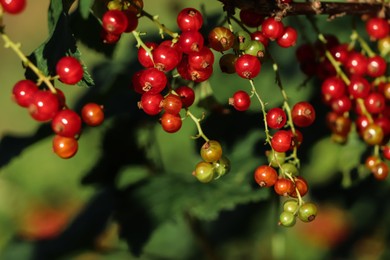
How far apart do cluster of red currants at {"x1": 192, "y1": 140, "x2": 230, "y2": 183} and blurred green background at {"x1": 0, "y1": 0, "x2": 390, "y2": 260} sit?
2.02ft

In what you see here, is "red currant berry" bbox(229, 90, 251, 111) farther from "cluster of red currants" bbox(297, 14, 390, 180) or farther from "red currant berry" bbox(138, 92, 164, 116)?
"cluster of red currants" bbox(297, 14, 390, 180)

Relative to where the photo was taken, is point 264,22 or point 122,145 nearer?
point 264,22

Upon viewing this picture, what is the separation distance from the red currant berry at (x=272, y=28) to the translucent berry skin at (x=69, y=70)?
73 cm

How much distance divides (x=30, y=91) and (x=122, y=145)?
5.67 ft

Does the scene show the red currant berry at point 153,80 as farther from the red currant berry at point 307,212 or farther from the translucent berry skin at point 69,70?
the red currant berry at point 307,212

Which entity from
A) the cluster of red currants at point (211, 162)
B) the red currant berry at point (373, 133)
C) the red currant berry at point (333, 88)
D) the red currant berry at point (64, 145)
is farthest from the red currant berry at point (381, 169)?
the red currant berry at point (64, 145)

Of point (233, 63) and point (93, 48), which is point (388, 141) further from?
point (93, 48)

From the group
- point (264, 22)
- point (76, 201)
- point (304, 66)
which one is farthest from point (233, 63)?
point (76, 201)

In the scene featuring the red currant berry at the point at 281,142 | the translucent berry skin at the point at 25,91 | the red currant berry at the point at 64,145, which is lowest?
the red currant berry at the point at 281,142

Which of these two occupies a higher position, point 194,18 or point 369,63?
point 194,18

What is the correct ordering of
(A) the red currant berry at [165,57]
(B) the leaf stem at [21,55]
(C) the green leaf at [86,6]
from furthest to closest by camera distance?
(C) the green leaf at [86,6], (A) the red currant berry at [165,57], (B) the leaf stem at [21,55]

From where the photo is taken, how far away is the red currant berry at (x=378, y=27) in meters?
2.97

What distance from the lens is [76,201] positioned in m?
7.04

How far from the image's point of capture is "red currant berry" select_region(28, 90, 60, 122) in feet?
6.82
